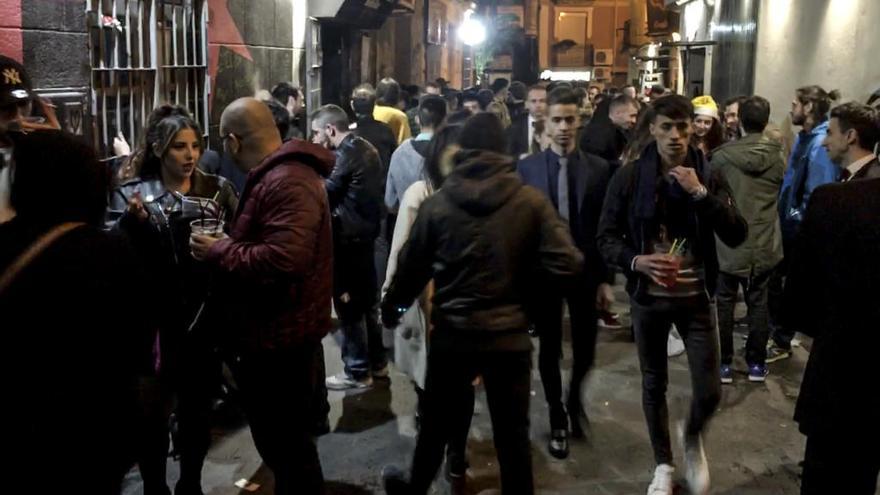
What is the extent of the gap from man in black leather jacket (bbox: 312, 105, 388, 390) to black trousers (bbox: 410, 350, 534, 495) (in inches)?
90.8

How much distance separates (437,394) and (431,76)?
68.9ft

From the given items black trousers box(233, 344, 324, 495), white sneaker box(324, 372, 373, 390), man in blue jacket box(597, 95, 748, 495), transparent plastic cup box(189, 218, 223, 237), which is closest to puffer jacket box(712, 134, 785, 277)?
man in blue jacket box(597, 95, 748, 495)

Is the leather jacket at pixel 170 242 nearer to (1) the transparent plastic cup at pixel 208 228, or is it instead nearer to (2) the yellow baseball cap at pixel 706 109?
(1) the transparent plastic cup at pixel 208 228

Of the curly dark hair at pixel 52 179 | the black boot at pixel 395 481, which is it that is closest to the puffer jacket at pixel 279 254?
the black boot at pixel 395 481

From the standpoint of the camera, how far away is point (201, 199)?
167 inches

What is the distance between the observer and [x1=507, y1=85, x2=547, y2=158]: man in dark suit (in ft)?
24.5

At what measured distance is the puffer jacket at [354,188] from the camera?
19.6 feet

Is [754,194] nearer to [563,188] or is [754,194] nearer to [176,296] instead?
[563,188]

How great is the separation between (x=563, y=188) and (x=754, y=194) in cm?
185

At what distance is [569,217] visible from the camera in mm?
5309

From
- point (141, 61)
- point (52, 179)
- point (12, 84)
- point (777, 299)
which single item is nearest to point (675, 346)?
point (777, 299)

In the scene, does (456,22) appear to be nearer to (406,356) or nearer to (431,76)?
(431,76)

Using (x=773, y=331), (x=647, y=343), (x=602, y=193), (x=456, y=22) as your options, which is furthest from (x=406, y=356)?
(x=456, y=22)

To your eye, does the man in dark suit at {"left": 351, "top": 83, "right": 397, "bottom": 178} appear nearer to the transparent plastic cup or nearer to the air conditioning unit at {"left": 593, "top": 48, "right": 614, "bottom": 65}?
the transparent plastic cup
